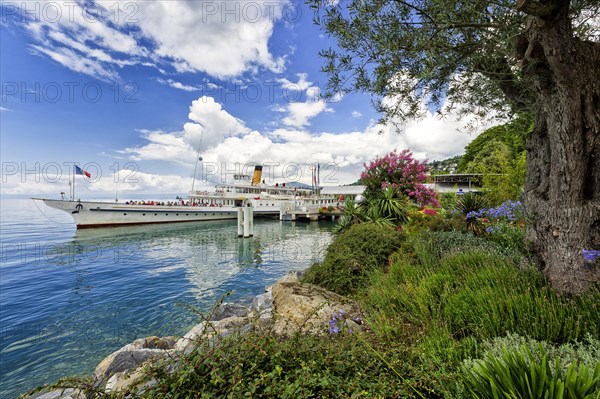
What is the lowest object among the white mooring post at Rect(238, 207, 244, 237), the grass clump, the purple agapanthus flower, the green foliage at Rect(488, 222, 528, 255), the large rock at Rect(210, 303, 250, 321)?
the large rock at Rect(210, 303, 250, 321)

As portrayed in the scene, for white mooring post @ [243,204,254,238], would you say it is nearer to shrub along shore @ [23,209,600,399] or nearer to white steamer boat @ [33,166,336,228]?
white steamer boat @ [33,166,336,228]

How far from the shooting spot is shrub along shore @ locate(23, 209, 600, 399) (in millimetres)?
1534

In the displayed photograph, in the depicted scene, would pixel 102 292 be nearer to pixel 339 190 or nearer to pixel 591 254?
pixel 591 254

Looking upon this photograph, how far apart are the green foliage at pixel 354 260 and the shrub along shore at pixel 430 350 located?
3.07ft

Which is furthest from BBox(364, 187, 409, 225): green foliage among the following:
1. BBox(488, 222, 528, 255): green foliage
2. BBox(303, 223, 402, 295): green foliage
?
BBox(488, 222, 528, 255): green foliage

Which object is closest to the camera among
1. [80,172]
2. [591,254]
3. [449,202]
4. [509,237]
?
[591,254]

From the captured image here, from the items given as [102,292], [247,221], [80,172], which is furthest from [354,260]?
[80,172]

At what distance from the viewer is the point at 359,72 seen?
175 inches

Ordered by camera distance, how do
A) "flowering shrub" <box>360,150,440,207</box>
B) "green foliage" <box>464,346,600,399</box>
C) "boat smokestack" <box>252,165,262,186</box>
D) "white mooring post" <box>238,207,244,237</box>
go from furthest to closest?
"boat smokestack" <box>252,165,262,186</box> → "white mooring post" <box>238,207,244,237</box> → "flowering shrub" <box>360,150,440,207</box> → "green foliage" <box>464,346,600,399</box>

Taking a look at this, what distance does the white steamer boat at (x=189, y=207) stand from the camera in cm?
2750

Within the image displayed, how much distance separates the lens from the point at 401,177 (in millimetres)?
10680

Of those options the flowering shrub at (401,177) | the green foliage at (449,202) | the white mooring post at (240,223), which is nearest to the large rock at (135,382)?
the flowering shrub at (401,177)

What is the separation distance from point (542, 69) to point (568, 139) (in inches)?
37.2

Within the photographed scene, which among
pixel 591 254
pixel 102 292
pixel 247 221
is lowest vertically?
pixel 102 292
